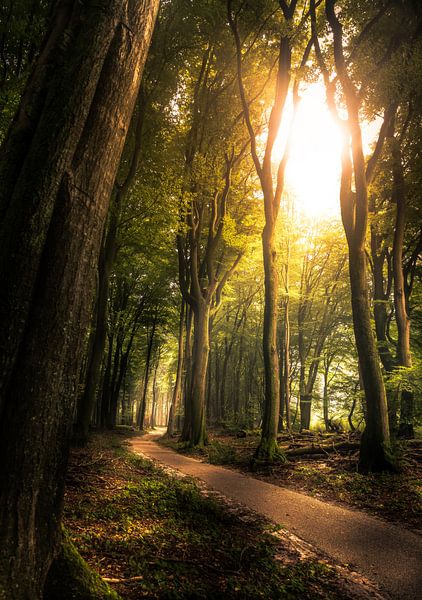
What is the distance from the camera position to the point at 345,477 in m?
7.36

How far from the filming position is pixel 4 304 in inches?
77.5

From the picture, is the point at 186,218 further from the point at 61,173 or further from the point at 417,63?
the point at 61,173

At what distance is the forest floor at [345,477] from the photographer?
5.71 metres

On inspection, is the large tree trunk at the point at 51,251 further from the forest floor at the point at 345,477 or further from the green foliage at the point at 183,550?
the forest floor at the point at 345,477

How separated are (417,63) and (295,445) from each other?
11.7 m

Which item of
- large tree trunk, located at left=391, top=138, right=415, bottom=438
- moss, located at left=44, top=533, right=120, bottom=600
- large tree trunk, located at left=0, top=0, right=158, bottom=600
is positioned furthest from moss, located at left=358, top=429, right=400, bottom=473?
large tree trunk, located at left=0, top=0, right=158, bottom=600

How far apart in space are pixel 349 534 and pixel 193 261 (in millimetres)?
11590

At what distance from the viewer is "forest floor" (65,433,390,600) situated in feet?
8.39

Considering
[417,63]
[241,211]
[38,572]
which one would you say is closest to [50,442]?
[38,572]

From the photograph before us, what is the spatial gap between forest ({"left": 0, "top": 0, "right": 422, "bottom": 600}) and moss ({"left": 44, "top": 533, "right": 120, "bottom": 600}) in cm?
1

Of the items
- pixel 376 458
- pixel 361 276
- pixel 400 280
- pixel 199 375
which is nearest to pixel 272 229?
pixel 361 276

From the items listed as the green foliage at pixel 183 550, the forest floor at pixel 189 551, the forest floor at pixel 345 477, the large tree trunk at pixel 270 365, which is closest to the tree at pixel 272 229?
the large tree trunk at pixel 270 365

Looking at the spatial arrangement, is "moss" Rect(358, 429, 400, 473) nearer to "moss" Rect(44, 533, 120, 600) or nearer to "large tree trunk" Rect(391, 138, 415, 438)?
"large tree trunk" Rect(391, 138, 415, 438)

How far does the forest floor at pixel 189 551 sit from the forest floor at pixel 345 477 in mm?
2415
